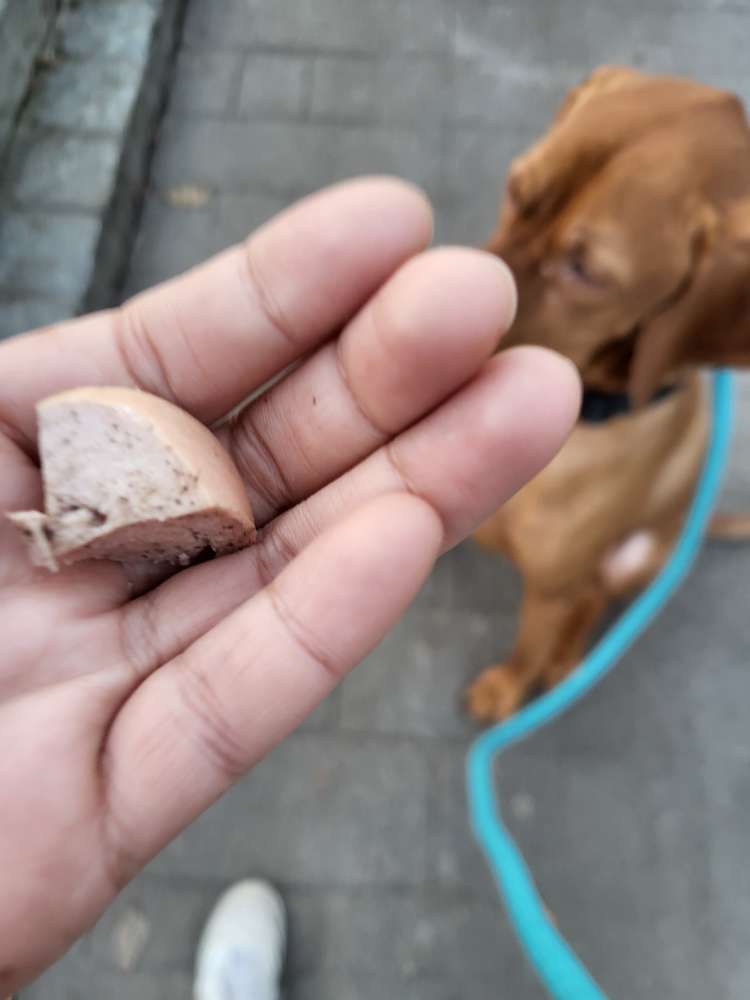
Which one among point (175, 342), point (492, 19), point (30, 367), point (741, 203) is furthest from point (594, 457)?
point (492, 19)

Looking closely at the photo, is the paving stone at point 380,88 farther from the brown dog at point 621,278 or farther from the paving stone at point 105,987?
the paving stone at point 105,987

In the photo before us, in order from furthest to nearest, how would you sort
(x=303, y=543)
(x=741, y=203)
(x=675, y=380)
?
(x=675, y=380) < (x=741, y=203) < (x=303, y=543)

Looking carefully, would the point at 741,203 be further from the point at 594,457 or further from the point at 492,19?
the point at 492,19

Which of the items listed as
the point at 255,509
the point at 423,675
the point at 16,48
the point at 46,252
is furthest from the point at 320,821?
the point at 16,48

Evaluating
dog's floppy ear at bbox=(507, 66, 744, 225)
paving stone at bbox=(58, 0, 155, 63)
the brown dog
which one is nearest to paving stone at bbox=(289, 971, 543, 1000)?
the brown dog

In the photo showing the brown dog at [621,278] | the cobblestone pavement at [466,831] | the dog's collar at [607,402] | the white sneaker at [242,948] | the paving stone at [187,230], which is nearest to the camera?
the brown dog at [621,278]

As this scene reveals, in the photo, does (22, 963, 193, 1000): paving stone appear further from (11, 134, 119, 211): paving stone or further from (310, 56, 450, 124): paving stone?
(310, 56, 450, 124): paving stone

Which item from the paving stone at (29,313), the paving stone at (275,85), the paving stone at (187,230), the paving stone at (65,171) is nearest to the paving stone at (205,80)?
the paving stone at (275,85)
